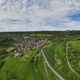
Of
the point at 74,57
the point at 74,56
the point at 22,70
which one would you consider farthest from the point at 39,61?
the point at 74,56

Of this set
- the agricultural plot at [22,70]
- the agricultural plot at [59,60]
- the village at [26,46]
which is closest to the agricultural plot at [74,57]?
the agricultural plot at [59,60]

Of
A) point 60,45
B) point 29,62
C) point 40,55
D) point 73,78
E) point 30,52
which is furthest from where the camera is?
point 60,45

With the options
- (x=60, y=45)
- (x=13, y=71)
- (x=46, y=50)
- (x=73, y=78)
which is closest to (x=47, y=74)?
(x=73, y=78)

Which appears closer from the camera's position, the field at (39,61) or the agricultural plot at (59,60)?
the agricultural plot at (59,60)

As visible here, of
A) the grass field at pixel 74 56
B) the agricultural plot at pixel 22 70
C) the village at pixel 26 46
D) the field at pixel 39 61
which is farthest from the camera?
the village at pixel 26 46

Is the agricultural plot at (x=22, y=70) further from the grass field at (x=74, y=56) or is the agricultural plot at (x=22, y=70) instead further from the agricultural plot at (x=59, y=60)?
the grass field at (x=74, y=56)

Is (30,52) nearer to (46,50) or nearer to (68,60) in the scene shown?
(46,50)

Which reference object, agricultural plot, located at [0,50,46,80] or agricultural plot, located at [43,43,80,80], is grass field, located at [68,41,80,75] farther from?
agricultural plot, located at [0,50,46,80]

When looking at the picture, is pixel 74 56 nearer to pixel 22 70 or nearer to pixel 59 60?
pixel 59 60
